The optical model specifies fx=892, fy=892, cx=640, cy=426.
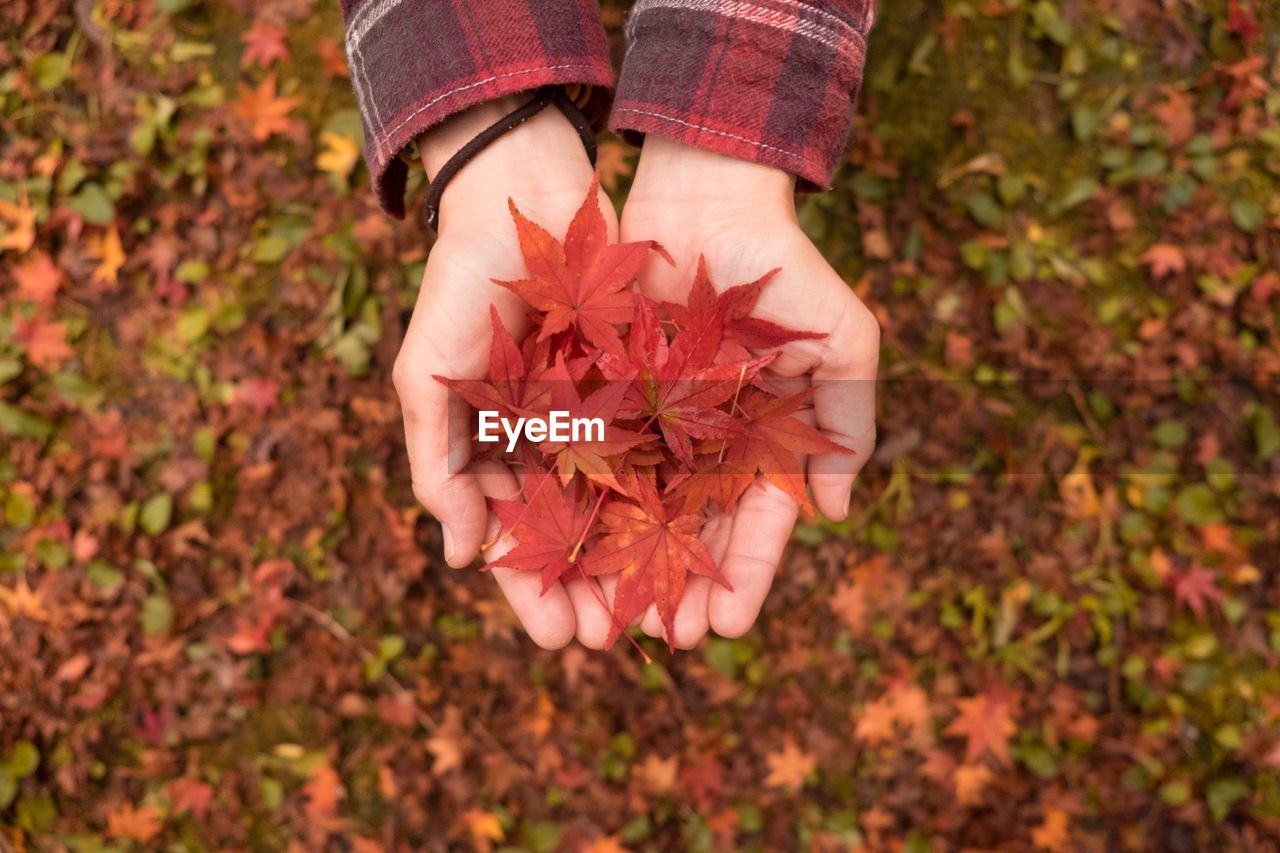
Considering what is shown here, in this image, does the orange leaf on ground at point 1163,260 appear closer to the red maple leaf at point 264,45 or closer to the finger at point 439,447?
the finger at point 439,447

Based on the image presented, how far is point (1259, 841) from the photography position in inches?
98.8

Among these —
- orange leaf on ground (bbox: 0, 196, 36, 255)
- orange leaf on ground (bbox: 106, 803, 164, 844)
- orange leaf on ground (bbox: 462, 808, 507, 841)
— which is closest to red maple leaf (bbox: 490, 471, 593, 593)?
orange leaf on ground (bbox: 462, 808, 507, 841)

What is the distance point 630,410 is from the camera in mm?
1658

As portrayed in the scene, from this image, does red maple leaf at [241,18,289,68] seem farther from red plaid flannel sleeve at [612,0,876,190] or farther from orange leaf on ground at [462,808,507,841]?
orange leaf on ground at [462,808,507,841]

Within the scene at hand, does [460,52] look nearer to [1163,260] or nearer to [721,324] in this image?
[721,324]

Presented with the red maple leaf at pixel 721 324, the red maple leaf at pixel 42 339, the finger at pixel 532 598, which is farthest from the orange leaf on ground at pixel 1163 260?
the red maple leaf at pixel 42 339

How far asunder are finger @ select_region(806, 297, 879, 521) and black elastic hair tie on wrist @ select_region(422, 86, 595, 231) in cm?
68

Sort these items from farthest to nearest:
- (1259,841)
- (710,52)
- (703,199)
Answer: (1259,841)
(703,199)
(710,52)

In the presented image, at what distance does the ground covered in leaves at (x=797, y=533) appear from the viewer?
8.33 ft

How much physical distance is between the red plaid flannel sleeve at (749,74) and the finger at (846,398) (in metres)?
0.33

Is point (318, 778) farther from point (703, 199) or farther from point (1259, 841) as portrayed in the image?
point (1259, 841)

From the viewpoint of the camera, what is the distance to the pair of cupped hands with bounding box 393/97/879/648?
5.70 feet

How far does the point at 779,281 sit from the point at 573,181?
479mm

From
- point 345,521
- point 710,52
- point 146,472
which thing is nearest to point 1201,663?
point 710,52
